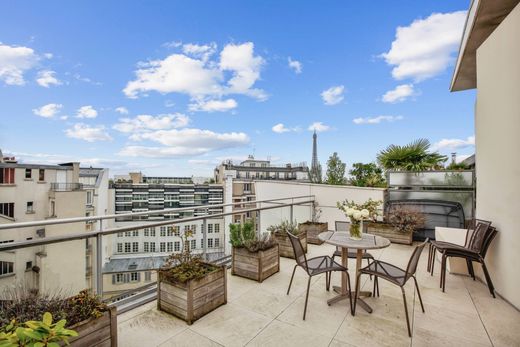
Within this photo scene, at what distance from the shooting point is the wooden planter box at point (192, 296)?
235 centimetres

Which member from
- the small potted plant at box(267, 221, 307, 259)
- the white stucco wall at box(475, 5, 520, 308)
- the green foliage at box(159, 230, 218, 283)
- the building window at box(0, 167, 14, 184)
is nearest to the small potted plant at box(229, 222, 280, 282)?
the small potted plant at box(267, 221, 307, 259)

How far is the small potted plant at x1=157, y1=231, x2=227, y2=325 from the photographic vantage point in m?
2.36

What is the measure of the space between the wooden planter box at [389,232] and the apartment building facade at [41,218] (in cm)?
555

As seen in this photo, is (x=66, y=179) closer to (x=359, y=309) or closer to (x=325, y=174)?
(x=325, y=174)

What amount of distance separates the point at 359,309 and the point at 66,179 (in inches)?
701

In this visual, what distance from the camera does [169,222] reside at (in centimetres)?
295

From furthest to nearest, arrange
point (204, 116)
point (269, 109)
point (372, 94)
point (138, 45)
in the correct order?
point (204, 116) → point (269, 109) → point (372, 94) → point (138, 45)

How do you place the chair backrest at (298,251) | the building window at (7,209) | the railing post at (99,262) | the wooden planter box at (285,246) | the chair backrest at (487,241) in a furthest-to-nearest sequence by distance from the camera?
the building window at (7,209), the wooden planter box at (285,246), the chair backrest at (487,241), the chair backrest at (298,251), the railing post at (99,262)

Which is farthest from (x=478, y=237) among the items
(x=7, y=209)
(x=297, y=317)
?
(x=7, y=209)

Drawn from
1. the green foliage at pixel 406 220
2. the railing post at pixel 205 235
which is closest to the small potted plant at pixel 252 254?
the railing post at pixel 205 235

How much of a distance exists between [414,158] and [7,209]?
17526 mm

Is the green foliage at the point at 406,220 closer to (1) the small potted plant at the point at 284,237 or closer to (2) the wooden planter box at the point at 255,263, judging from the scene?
(1) the small potted plant at the point at 284,237

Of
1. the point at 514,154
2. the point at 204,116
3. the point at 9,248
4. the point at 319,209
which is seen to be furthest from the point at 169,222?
the point at 204,116

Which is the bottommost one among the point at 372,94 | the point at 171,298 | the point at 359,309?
the point at 359,309
